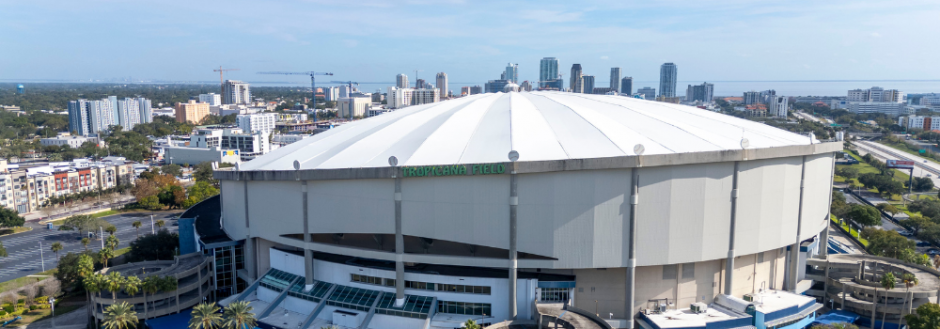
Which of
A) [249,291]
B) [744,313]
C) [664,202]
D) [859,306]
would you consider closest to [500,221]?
[664,202]

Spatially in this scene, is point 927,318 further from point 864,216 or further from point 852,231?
point 852,231

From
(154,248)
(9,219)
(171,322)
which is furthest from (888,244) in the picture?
(9,219)

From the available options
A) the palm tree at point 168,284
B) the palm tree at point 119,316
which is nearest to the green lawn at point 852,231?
the palm tree at point 168,284

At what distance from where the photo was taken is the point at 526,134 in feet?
126

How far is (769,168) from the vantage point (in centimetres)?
3688

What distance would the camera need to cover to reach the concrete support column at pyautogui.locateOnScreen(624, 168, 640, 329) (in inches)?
1309

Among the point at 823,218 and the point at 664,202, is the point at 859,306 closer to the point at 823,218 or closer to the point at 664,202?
the point at 823,218

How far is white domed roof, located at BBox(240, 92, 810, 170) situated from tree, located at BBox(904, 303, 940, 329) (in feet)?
43.2

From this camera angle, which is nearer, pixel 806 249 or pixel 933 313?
pixel 933 313

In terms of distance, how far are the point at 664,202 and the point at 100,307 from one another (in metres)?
41.0

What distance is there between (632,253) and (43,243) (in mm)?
73245

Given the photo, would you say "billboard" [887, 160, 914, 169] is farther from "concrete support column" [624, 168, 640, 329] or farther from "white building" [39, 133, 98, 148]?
"white building" [39, 133, 98, 148]

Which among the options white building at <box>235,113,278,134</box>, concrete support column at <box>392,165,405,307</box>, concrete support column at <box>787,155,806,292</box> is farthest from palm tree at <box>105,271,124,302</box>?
white building at <box>235,113,278,134</box>

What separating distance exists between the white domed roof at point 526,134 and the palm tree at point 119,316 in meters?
12.9
